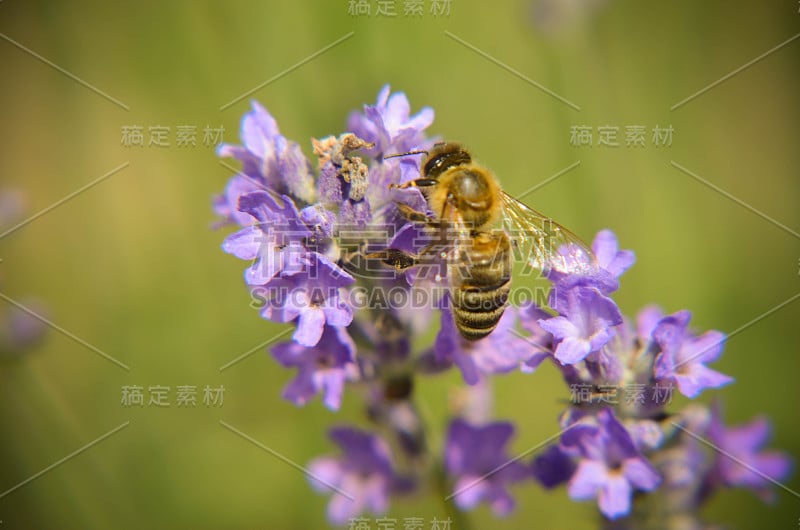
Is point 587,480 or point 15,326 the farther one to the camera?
point 15,326

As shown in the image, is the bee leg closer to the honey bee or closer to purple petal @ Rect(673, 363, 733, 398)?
the honey bee

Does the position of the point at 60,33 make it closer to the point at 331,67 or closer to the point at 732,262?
the point at 331,67

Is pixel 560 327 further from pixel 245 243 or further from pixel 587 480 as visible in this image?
pixel 245 243

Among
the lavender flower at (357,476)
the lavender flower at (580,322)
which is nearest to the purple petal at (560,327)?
the lavender flower at (580,322)

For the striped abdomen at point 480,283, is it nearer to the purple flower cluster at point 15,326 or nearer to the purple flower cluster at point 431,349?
the purple flower cluster at point 431,349

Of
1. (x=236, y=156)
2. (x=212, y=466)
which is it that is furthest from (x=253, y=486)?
(x=236, y=156)

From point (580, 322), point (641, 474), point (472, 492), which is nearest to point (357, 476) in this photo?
point (472, 492)
